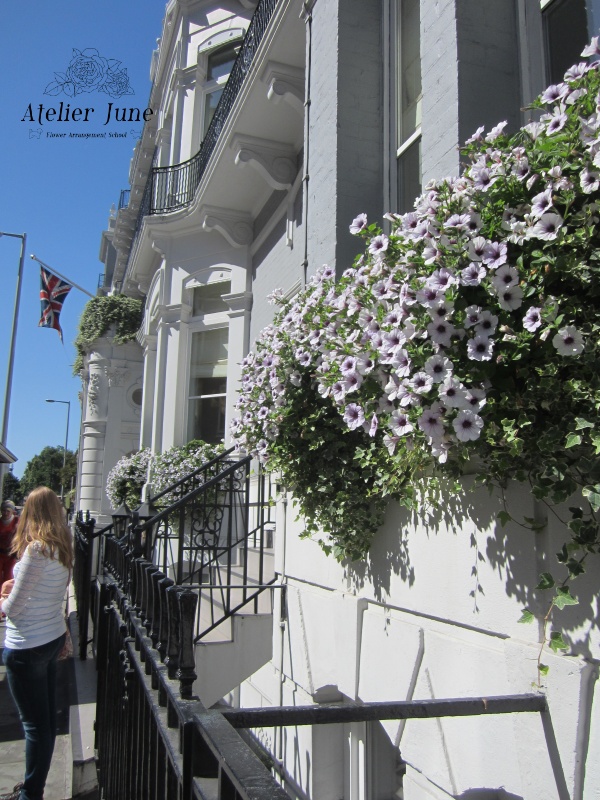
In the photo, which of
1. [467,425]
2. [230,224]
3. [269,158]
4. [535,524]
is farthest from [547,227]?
[230,224]

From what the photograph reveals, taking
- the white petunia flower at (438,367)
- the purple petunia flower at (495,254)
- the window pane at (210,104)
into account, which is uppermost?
the window pane at (210,104)

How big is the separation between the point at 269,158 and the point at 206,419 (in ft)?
13.7

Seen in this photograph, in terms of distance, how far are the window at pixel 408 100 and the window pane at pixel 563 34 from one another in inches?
39.2

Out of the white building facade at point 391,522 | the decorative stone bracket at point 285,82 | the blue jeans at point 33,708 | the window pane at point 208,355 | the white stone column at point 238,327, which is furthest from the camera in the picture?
the window pane at point 208,355

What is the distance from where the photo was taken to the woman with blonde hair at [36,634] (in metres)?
3.80

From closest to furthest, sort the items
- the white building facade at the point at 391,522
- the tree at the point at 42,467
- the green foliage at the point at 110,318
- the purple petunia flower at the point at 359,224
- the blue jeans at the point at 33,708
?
the white building facade at the point at 391,522 → the purple petunia flower at the point at 359,224 → the blue jeans at the point at 33,708 → the green foliage at the point at 110,318 → the tree at the point at 42,467

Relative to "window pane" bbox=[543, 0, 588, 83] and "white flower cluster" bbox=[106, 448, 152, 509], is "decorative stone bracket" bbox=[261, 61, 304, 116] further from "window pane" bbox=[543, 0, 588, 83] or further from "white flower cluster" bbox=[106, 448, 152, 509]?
"white flower cluster" bbox=[106, 448, 152, 509]

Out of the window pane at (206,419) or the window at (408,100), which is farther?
the window pane at (206,419)

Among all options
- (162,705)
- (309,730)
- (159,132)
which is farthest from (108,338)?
(162,705)

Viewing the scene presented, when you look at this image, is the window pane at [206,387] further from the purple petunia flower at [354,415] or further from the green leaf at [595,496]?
the green leaf at [595,496]

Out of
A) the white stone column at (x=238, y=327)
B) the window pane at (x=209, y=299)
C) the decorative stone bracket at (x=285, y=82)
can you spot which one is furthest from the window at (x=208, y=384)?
the decorative stone bracket at (x=285, y=82)

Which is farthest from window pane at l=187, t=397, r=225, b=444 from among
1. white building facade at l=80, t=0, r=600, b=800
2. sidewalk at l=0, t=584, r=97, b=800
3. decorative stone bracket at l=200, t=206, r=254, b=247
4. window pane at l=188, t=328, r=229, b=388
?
sidewalk at l=0, t=584, r=97, b=800

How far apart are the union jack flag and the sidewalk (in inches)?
530

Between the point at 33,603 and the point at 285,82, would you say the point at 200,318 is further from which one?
the point at 33,603
